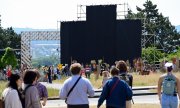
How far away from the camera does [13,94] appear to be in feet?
39.3

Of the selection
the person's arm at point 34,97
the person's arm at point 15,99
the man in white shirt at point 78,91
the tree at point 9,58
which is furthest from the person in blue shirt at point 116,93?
the tree at point 9,58

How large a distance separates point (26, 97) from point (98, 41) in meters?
52.7

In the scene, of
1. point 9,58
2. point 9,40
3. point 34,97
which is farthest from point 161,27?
point 34,97

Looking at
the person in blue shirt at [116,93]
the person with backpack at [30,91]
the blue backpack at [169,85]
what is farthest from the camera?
the blue backpack at [169,85]

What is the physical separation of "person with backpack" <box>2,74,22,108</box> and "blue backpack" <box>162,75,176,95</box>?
3.67 m

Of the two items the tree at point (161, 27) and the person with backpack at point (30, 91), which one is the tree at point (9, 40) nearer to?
the tree at point (161, 27)

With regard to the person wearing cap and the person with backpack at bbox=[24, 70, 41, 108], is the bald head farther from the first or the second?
the person wearing cap

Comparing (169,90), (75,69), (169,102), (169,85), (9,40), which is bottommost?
(9,40)

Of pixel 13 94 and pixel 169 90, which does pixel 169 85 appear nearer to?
pixel 169 90

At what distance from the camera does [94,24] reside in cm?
6488

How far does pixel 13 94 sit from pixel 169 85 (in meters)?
3.89

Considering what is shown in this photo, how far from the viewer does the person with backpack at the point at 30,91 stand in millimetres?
12328

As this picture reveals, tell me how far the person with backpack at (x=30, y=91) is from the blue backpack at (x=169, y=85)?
321 centimetres

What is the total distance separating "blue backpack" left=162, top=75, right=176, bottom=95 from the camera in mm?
14335
